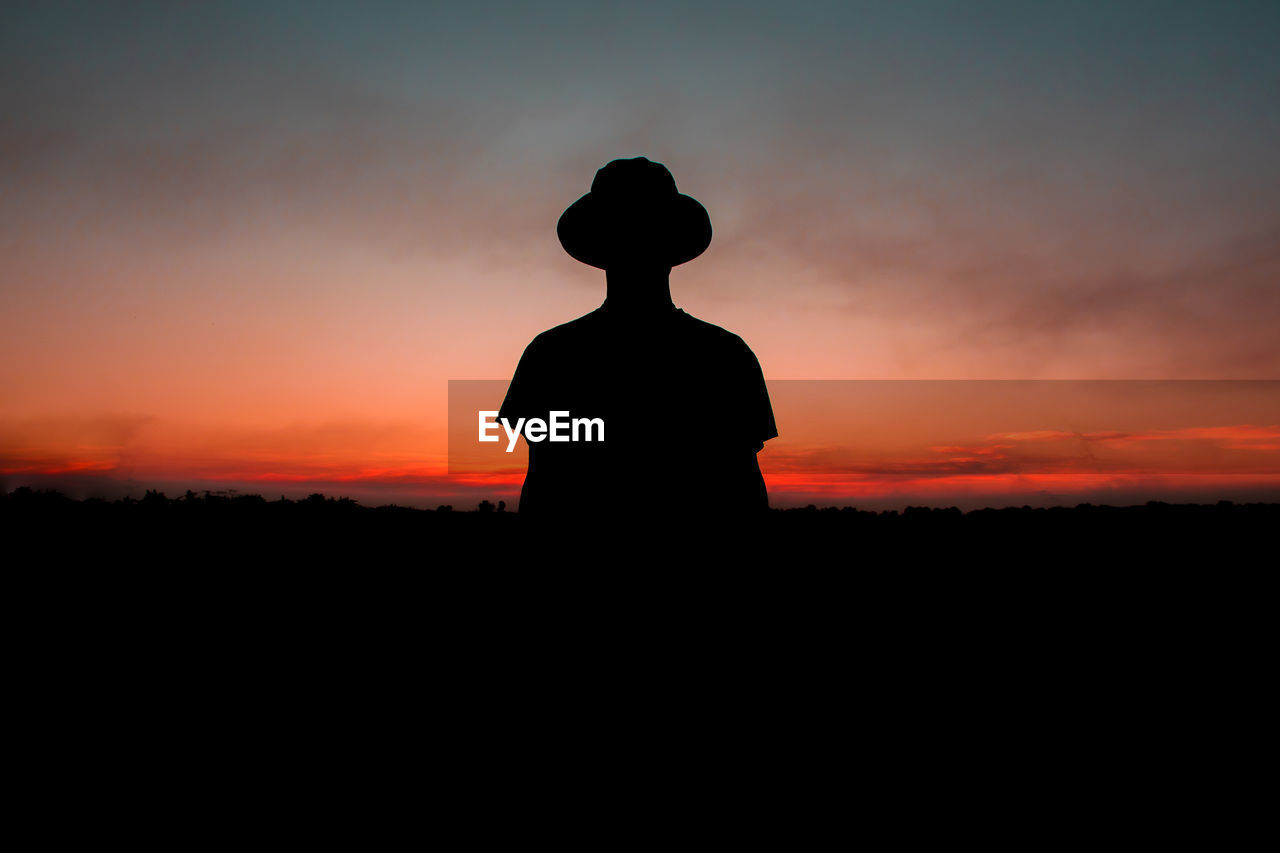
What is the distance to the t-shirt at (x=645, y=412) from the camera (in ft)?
6.37

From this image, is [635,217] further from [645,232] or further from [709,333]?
[709,333]

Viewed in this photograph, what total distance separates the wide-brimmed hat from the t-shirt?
0.20 m

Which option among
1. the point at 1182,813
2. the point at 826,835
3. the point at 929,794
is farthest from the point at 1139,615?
the point at 826,835

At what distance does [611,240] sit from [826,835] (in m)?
4.46

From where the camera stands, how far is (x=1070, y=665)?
31.1ft

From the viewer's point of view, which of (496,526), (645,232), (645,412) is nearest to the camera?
(645,412)

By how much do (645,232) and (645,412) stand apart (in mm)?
556

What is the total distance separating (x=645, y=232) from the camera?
2.13m

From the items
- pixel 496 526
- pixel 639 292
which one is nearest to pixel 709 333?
pixel 639 292

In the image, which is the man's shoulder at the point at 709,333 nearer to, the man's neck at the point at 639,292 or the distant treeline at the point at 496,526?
the man's neck at the point at 639,292

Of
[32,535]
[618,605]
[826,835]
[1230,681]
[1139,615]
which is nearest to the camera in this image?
[618,605]

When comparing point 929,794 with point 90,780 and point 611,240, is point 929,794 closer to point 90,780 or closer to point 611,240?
point 611,240

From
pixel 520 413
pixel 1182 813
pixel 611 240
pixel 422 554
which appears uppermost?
pixel 611 240

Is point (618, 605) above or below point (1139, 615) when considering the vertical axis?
above
